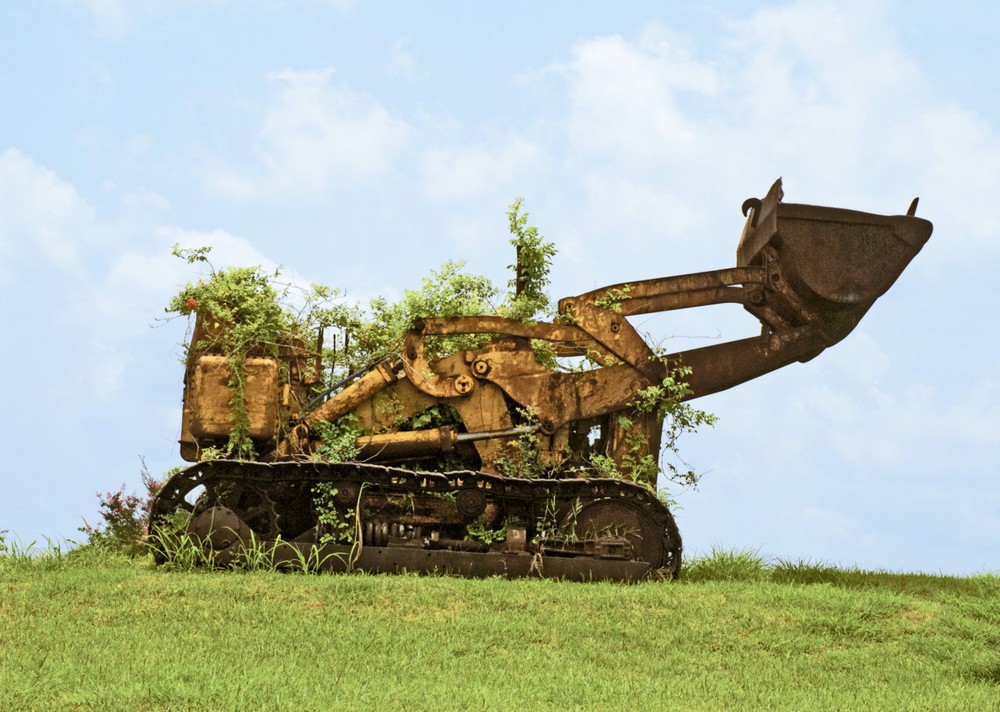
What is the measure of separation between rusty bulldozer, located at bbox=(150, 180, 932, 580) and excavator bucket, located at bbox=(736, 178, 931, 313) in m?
0.02

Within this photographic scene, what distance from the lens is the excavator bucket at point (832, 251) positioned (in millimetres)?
13625

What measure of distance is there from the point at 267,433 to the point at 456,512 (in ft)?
7.03

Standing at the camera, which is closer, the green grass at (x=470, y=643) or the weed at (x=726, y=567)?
the green grass at (x=470, y=643)

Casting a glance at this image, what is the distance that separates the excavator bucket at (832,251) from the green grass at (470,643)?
347 cm

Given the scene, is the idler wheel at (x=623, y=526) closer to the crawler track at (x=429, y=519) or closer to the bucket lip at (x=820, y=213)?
the crawler track at (x=429, y=519)

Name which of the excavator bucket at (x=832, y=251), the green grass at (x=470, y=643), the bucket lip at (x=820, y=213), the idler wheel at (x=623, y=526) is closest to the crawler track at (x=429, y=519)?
the idler wheel at (x=623, y=526)

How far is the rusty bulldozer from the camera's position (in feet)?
38.9

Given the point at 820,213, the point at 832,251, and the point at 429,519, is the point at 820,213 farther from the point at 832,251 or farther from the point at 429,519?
the point at 429,519

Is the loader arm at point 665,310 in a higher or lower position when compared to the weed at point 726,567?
higher

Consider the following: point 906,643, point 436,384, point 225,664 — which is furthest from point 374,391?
point 906,643

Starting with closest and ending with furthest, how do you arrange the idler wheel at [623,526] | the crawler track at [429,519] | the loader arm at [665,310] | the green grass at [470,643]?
the green grass at [470,643], the crawler track at [429,519], the idler wheel at [623,526], the loader arm at [665,310]

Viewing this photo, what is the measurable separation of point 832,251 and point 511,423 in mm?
4186

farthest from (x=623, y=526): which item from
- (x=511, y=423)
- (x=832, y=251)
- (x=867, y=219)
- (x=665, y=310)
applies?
(x=867, y=219)

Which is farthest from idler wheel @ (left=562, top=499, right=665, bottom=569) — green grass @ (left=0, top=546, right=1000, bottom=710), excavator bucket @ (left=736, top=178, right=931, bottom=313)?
excavator bucket @ (left=736, top=178, right=931, bottom=313)
